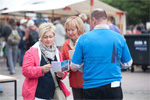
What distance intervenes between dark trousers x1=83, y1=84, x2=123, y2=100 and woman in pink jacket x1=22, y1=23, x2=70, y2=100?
0.63m

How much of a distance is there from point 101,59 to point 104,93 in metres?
0.39

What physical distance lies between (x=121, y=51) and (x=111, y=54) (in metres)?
0.19

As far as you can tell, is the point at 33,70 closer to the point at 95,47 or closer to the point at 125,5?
the point at 95,47

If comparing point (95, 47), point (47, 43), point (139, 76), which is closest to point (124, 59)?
point (95, 47)

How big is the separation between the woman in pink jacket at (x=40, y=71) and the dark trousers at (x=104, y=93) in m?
0.63

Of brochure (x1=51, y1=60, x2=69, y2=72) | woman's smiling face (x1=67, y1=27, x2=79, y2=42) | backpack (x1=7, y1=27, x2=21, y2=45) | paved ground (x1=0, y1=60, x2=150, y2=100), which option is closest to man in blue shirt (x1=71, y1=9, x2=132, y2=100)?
brochure (x1=51, y1=60, x2=69, y2=72)

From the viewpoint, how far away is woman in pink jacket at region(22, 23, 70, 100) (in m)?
3.97

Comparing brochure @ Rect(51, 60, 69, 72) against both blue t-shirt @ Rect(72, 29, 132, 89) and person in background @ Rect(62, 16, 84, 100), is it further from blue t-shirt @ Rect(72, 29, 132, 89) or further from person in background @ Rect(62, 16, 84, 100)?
person in background @ Rect(62, 16, 84, 100)

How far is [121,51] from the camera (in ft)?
12.2

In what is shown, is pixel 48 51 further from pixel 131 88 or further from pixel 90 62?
pixel 131 88

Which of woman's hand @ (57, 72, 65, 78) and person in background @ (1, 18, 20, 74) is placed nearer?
woman's hand @ (57, 72, 65, 78)

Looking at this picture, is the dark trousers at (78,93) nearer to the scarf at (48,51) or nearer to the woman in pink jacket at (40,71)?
the woman in pink jacket at (40,71)

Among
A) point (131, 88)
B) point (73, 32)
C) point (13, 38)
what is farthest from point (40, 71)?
point (13, 38)

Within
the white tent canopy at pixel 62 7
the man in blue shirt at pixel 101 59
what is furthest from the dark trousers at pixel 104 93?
the white tent canopy at pixel 62 7
